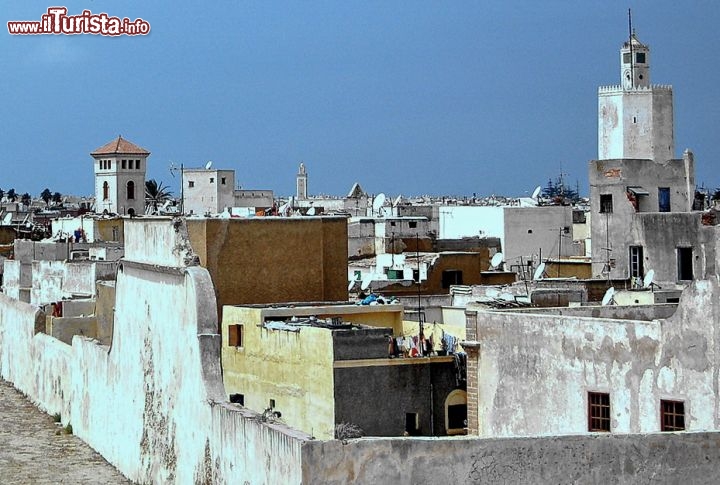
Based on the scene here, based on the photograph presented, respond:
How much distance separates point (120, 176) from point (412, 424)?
66.2 metres

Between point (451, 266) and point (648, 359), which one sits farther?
point (451, 266)

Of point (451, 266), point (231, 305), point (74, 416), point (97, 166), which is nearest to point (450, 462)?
point (231, 305)

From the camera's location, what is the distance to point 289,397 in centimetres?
2108

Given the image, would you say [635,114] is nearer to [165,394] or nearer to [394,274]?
[394,274]

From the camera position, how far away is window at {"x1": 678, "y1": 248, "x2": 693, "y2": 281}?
28766 mm

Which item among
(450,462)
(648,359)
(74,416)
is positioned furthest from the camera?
(74,416)

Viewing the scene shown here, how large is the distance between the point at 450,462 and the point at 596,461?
1.46m

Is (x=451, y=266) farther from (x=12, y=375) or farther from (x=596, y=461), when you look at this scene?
(x=596, y=461)

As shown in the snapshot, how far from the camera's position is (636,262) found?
31.2m

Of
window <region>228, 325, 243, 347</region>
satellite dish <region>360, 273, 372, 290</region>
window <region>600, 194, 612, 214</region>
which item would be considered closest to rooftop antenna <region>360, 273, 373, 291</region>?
satellite dish <region>360, 273, 372, 290</region>

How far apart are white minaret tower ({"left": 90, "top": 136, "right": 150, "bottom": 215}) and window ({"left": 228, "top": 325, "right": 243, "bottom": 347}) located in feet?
205

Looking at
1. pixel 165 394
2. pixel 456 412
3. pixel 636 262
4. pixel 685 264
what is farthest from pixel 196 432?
pixel 636 262

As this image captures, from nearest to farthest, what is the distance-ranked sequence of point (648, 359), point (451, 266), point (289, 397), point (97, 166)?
1. point (648, 359)
2. point (289, 397)
3. point (451, 266)
4. point (97, 166)

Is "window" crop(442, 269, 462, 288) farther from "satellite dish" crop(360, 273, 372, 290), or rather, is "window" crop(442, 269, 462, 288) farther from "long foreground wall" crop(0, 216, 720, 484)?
→ "long foreground wall" crop(0, 216, 720, 484)
